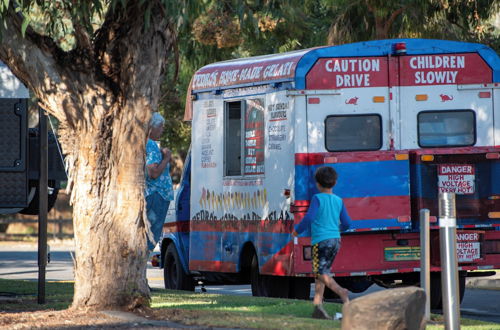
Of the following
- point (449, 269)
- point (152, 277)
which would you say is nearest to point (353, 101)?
point (449, 269)

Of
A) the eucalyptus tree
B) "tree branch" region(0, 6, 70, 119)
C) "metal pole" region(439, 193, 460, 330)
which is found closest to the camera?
"metal pole" region(439, 193, 460, 330)

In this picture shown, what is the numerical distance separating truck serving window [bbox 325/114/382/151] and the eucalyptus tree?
11.5ft

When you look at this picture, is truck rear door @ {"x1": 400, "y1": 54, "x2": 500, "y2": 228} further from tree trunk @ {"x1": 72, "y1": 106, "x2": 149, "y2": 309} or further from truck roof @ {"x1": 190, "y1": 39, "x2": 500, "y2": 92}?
tree trunk @ {"x1": 72, "y1": 106, "x2": 149, "y2": 309}

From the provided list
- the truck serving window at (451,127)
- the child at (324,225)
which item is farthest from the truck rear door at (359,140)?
the child at (324,225)

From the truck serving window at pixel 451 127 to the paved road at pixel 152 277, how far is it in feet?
6.55

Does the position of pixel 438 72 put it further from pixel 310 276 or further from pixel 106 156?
pixel 106 156

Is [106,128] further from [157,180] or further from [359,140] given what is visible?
[359,140]

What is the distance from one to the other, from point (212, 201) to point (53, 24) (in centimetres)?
499

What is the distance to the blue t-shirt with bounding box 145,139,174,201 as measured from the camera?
1407 centimetres

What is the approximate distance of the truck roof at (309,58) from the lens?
546 inches

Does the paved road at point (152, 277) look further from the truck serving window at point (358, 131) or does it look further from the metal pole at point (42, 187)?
the truck serving window at point (358, 131)

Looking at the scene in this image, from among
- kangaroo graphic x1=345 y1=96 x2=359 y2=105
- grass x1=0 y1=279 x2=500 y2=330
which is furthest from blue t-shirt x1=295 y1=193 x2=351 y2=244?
kangaroo graphic x1=345 y1=96 x2=359 y2=105

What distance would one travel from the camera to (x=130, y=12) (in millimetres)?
11008

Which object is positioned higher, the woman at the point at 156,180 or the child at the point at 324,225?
the woman at the point at 156,180
